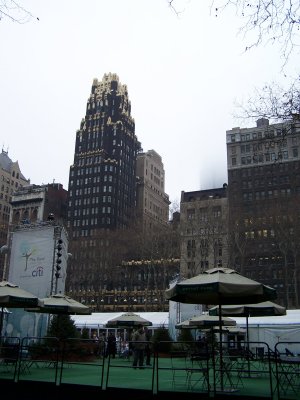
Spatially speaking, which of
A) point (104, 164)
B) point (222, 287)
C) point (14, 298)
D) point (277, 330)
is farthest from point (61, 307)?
point (104, 164)

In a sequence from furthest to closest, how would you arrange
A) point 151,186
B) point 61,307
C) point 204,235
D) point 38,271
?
point 151,186 → point 204,235 → point 38,271 → point 61,307

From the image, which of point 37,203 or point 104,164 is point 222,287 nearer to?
point 104,164

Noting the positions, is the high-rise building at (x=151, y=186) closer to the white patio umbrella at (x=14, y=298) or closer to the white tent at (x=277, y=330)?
the white tent at (x=277, y=330)

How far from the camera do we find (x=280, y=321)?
2852 centimetres

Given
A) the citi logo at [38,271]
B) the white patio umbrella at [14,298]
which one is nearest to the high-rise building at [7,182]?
the citi logo at [38,271]

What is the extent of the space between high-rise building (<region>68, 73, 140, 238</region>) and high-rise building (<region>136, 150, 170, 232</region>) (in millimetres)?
5076

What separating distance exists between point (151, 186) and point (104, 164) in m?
28.3

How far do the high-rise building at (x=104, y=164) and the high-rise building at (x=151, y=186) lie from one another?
508cm

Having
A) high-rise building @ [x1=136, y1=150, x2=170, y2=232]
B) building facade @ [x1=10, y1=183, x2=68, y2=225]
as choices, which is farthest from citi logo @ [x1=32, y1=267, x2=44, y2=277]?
high-rise building @ [x1=136, y1=150, x2=170, y2=232]

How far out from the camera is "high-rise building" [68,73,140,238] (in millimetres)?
121688

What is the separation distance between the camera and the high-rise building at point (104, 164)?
122m

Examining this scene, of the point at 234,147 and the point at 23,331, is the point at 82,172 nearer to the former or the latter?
the point at 234,147

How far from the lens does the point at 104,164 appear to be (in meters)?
125

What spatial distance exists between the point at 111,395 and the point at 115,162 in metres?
120
